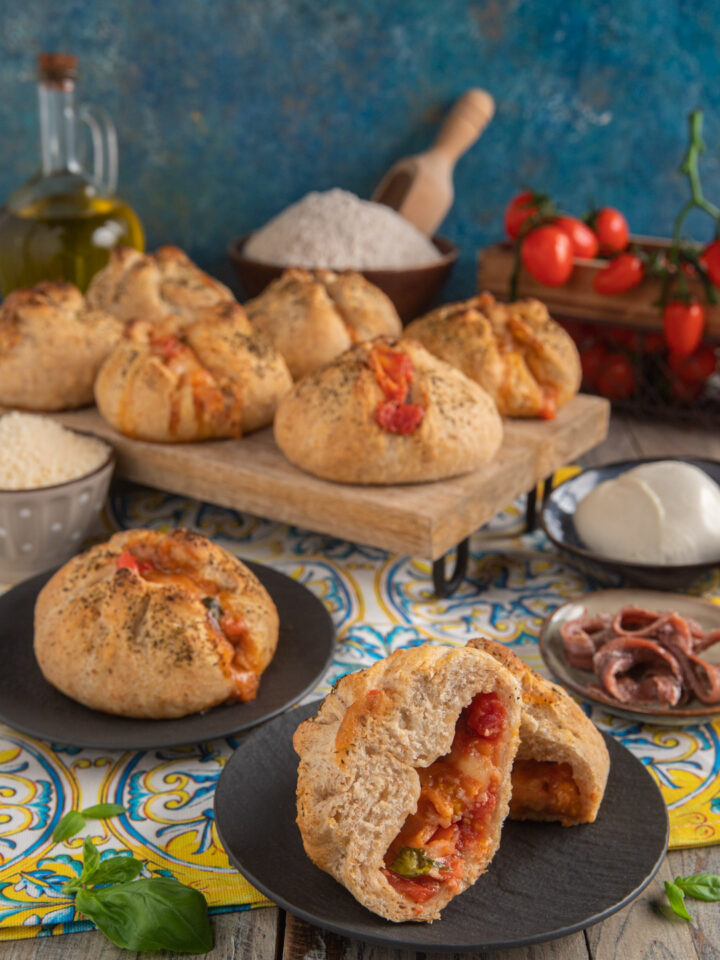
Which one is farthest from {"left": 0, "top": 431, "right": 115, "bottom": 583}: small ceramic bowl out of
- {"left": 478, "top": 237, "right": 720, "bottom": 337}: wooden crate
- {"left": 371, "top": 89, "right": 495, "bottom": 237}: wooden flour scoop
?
{"left": 371, "top": 89, "right": 495, "bottom": 237}: wooden flour scoop

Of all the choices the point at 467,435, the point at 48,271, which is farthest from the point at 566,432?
the point at 48,271

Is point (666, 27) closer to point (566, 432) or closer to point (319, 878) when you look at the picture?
point (566, 432)

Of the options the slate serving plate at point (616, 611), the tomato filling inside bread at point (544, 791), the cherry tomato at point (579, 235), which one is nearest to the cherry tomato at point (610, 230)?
the cherry tomato at point (579, 235)

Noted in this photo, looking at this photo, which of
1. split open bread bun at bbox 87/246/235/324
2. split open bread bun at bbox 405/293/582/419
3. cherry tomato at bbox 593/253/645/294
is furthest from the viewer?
cherry tomato at bbox 593/253/645/294

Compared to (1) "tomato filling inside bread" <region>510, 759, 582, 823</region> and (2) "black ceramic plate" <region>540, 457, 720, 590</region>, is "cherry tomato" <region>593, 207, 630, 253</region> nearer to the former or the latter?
(2) "black ceramic plate" <region>540, 457, 720, 590</region>

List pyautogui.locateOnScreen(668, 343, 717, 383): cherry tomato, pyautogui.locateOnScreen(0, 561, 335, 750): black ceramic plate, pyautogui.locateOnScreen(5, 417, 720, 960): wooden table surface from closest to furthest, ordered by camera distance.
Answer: pyautogui.locateOnScreen(5, 417, 720, 960): wooden table surface → pyautogui.locateOnScreen(0, 561, 335, 750): black ceramic plate → pyautogui.locateOnScreen(668, 343, 717, 383): cherry tomato

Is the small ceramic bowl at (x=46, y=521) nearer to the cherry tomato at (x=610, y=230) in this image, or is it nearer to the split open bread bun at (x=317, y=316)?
the split open bread bun at (x=317, y=316)
